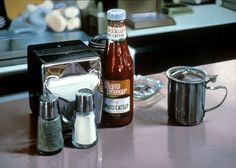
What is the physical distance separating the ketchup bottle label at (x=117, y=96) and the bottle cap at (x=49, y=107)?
0.16 metres

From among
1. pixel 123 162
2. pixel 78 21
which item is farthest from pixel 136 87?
pixel 78 21

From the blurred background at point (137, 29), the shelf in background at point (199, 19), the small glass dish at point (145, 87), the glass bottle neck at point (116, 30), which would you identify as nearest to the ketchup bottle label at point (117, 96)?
the glass bottle neck at point (116, 30)

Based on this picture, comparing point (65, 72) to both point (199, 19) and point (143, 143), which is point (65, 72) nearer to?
point (143, 143)

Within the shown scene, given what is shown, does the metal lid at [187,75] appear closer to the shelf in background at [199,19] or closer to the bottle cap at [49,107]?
the bottle cap at [49,107]

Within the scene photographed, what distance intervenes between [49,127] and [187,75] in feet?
1.34

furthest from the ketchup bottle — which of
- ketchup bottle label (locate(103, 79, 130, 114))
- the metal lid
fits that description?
the metal lid

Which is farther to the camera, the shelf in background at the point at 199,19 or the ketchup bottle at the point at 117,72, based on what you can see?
the shelf in background at the point at 199,19

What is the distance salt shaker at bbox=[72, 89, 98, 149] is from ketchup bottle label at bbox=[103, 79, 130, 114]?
0.08 m

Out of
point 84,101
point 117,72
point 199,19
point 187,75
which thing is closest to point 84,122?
point 84,101

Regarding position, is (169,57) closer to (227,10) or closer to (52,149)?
(227,10)

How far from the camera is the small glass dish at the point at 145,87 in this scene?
54.0 inches

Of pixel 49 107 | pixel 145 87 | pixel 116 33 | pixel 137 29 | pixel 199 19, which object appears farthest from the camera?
pixel 199 19

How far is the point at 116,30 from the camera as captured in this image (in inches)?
43.4

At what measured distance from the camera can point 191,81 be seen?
1.15 metres
